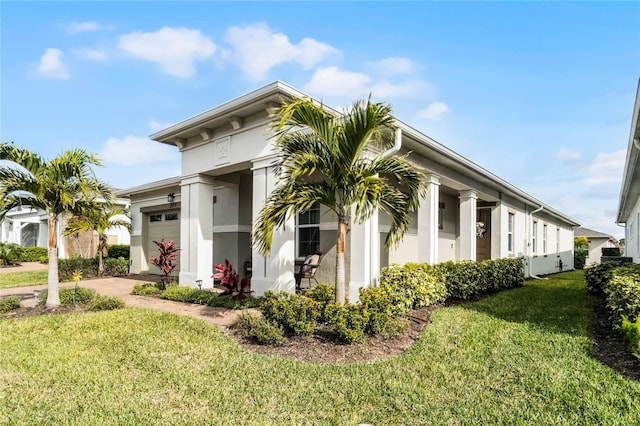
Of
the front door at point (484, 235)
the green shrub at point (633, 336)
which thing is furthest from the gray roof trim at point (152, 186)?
the front door at point (484, 235)

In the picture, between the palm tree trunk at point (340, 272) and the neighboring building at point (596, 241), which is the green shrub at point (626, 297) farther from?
the neighboring building at point (596, 241)

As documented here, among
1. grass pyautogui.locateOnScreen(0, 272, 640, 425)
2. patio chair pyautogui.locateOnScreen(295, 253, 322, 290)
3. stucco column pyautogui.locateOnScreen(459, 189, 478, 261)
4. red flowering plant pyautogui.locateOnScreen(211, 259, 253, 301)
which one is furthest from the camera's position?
stucco column pyautogui.locateOnScreen(459, 189, 478, 261)

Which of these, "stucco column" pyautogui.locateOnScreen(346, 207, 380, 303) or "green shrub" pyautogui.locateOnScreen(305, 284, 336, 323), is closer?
"green shrub" pyautogui.locateOnScreen(305, 284, 336, 323)

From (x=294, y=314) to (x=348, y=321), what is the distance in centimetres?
80

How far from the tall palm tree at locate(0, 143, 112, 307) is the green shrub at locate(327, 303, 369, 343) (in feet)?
19.3

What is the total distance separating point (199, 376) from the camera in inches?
167

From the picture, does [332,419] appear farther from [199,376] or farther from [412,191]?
[412,191]

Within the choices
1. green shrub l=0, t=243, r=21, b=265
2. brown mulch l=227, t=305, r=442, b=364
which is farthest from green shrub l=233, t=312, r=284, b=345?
green shrub l=0, t=243, r=21, b=265

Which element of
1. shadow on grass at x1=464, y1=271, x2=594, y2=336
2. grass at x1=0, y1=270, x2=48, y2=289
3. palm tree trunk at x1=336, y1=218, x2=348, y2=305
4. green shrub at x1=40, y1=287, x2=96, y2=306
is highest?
palm tree trunk at x1=336, y1=218, x2=348, y2=305

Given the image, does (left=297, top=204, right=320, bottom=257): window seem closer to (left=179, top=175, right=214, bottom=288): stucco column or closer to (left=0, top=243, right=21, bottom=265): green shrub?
(left=179, top=175, right=214, bottom=288): stucco column

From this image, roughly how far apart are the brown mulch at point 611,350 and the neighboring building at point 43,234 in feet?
54.0

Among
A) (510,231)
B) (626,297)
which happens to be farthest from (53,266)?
(510,231)

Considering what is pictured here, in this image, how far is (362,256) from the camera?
7258 millimetres

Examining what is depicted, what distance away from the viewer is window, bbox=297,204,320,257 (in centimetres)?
966
